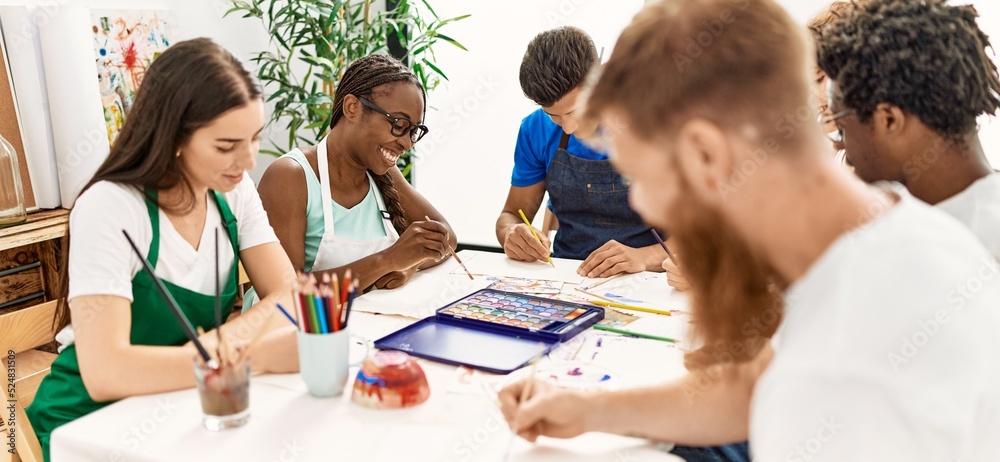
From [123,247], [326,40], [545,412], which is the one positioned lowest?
[545,412]

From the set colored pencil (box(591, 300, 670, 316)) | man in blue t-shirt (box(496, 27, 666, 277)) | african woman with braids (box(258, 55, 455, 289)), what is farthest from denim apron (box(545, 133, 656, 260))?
colored pencil (box(591, 300, 670, 316))

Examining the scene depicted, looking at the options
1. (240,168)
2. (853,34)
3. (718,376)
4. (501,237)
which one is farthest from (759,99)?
(501,237)

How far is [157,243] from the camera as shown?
1445 mm

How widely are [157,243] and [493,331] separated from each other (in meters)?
0.68

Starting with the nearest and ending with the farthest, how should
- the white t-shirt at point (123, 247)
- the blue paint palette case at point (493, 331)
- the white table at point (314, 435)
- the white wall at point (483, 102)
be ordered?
the white table at point (314, 435) < the white t-shirt at point (123, 247) < the blue paint palette case at point (493, 331) < the white wall at point (483, 102)

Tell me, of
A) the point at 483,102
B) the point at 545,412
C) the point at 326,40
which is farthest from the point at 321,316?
the point at 483,102

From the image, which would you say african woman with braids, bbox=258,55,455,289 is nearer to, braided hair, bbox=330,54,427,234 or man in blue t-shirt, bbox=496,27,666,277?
braided hair, bbox=330,54,427,234

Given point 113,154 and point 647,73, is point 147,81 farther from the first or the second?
point 647,73

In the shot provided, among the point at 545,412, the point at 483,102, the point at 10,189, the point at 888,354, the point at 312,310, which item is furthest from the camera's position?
Answer: the point at 483,102

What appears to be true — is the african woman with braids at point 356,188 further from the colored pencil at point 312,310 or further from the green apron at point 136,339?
the colored pencil at point 312,310

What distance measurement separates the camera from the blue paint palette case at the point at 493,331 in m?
1.43

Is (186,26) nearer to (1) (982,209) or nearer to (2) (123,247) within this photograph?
(2) (123,247)

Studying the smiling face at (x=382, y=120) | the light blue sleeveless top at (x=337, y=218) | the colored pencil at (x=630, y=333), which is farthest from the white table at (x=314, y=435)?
the smiling face at (x=382, y=120)

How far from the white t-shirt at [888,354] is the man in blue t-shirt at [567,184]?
1.29 meters
